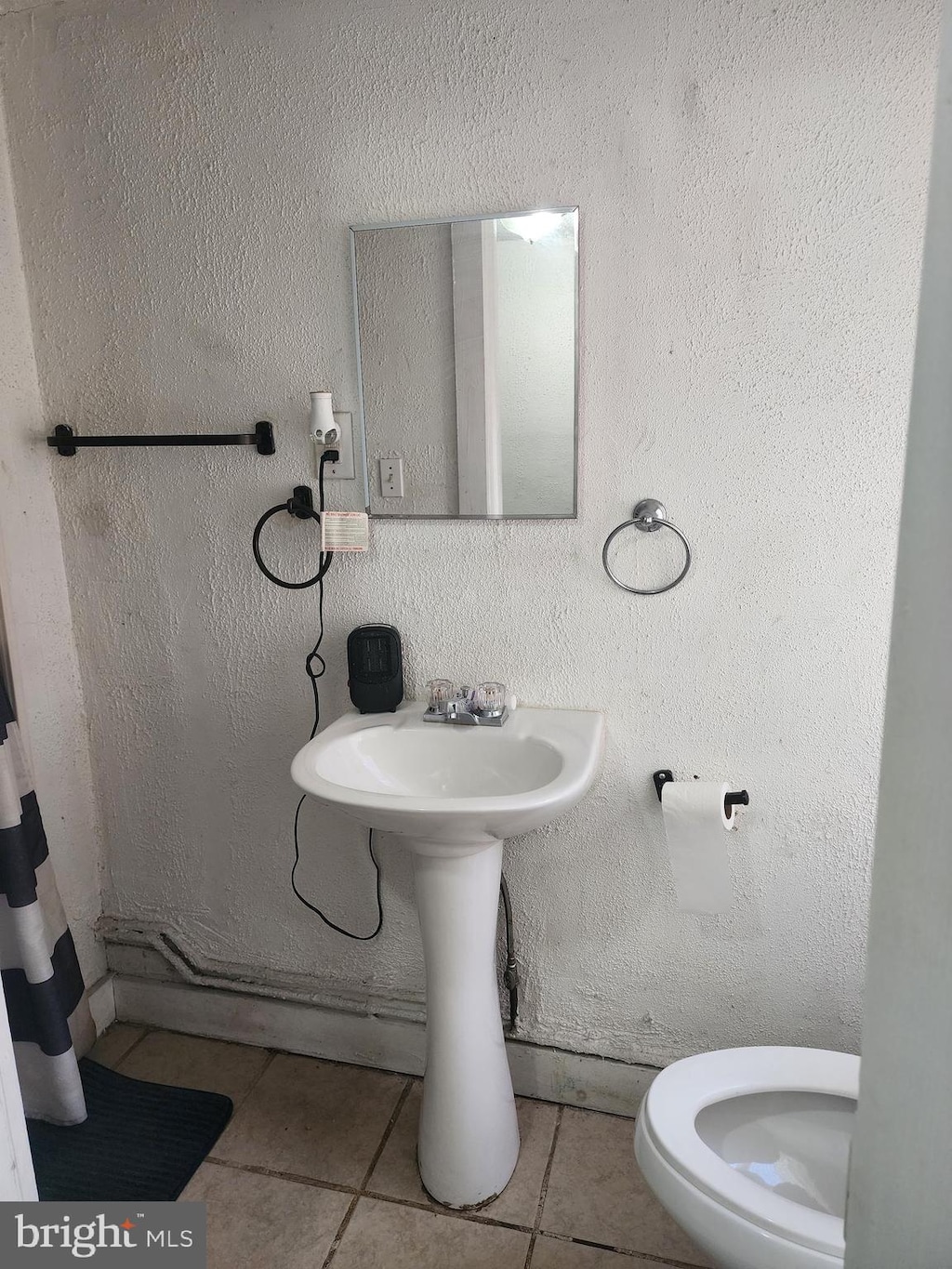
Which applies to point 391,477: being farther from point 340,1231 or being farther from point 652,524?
point 340,1231

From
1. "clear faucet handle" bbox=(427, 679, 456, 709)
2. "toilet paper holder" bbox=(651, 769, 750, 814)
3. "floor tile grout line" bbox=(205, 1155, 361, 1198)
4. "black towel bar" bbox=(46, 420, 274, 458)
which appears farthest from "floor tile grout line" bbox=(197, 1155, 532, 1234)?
"black towel bar" bbox=(46, 420, 274, 458)

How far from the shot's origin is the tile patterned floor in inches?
60.4

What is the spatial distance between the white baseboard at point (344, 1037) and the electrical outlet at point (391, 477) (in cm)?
113

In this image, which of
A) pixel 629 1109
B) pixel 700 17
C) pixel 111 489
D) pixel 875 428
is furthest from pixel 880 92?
pixel 629 1109

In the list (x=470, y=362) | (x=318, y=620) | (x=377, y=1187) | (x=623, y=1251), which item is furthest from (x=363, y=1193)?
(x=470, y=362)

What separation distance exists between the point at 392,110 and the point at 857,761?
55.0 inches

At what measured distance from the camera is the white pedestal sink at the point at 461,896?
5.06ft

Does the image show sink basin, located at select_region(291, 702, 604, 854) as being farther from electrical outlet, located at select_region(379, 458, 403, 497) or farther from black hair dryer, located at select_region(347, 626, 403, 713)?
electrical outlet, located at select_region(379, 458, 403, 497)

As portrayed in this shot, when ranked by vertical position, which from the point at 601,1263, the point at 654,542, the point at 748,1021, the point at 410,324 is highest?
the point at 410,324

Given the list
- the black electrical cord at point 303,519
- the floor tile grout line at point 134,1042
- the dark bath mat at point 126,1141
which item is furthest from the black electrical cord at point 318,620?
the floor tile grout line at point 134,1042

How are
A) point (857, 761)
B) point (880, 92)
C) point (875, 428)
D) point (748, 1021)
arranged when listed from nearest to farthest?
point (880, 92), point (875, 428), point (857, 761), point (748, 1021)

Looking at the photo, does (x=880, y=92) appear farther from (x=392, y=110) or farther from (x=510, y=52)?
(x=392, y=110)

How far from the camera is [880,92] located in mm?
1325

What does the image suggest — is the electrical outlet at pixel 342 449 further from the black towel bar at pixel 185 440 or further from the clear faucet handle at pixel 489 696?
the clear faucet handle at pixel 489 696
